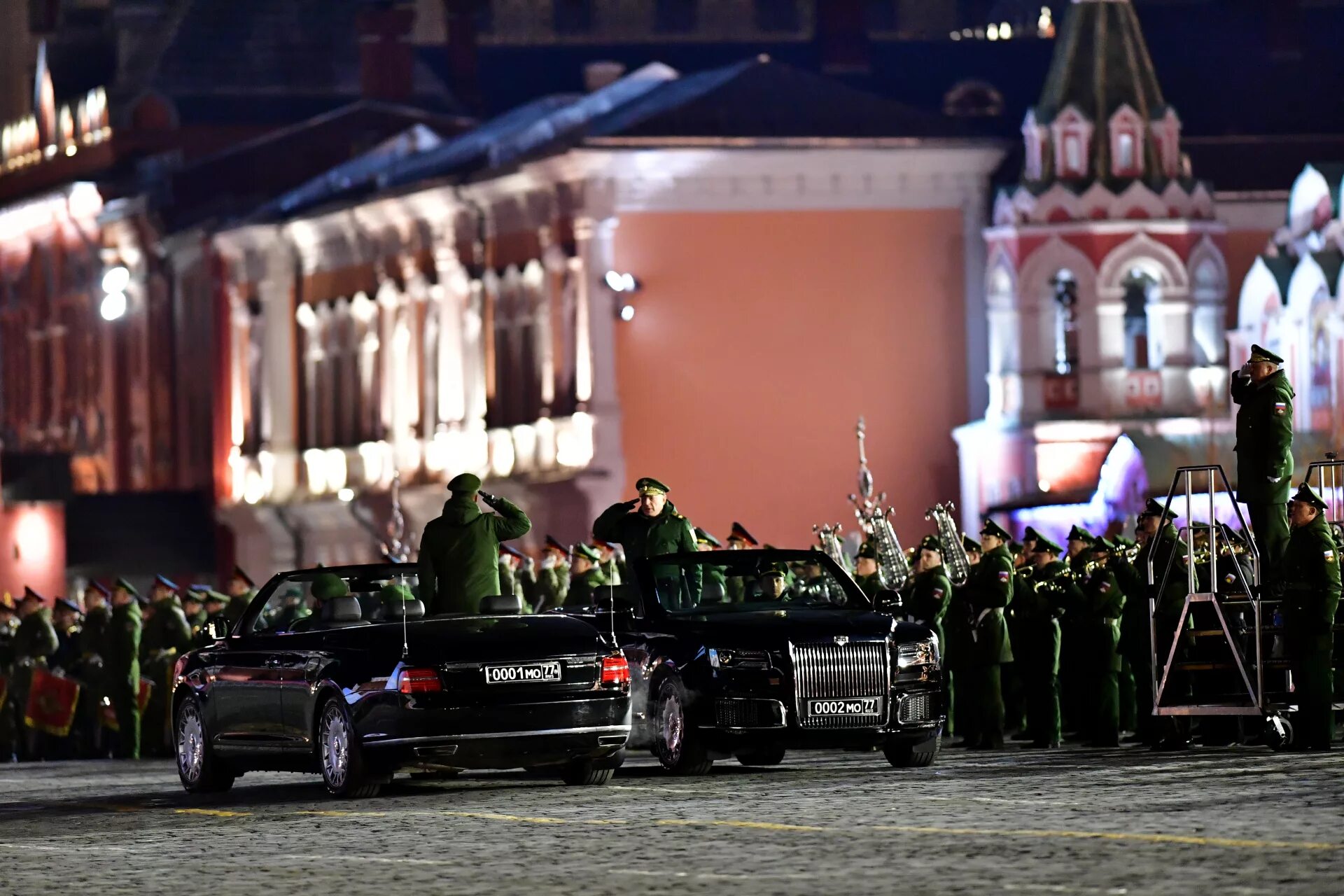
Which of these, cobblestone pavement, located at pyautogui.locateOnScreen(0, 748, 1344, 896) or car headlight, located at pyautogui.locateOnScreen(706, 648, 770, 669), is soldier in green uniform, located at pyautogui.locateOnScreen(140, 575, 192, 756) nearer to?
cobblestone pavement, located at pyautogui.locateOnScreen(0, 748, 1344, 896)

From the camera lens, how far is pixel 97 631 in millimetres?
36125

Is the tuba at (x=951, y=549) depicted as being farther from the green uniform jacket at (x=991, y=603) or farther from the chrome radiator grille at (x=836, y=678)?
the chrome radiator grille at (x=836, y=678)

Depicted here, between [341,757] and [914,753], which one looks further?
[914,753]

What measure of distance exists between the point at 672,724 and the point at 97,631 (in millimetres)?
13892

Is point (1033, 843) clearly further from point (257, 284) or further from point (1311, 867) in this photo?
point (257, 284)

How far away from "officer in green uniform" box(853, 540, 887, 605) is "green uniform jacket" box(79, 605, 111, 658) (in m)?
8.30

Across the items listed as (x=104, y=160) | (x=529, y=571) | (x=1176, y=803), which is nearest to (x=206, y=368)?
(x=104, y=160)

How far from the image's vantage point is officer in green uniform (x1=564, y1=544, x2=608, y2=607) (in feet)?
103

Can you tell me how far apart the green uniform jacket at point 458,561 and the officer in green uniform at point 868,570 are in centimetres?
561

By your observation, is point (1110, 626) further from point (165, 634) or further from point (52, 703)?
point (52, 703)

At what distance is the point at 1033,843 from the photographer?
17.1 m

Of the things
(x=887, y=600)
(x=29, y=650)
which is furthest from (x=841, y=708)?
(x=29, y=650)

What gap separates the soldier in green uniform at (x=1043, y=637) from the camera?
26.4 meters

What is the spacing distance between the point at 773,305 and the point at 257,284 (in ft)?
47.4
